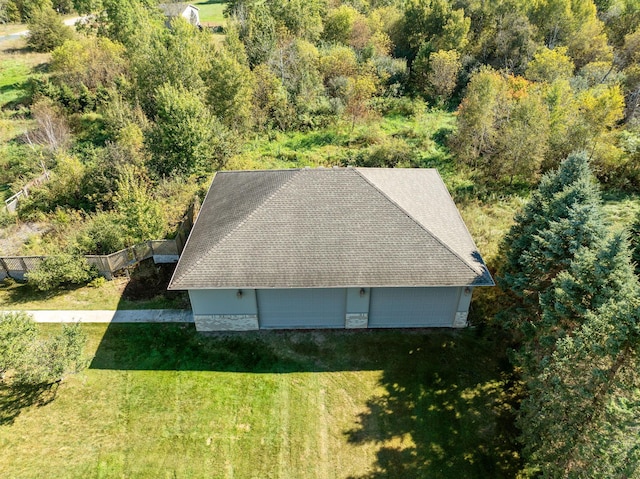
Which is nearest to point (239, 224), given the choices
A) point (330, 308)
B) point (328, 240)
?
point (328, 240)

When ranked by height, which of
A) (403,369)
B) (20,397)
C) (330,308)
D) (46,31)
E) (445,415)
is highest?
(46,31)

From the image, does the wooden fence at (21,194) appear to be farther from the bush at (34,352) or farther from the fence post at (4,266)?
the bush at (34,352)

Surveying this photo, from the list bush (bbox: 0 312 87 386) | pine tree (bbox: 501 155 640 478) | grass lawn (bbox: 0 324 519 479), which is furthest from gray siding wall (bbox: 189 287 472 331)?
bush (bbox: 0 312 87 386)

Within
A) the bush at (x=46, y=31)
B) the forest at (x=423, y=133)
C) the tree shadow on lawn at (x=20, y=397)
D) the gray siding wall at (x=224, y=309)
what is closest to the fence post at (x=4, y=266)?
the forest at (x=423, y=133)

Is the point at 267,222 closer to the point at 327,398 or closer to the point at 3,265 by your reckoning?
the point at 327,398

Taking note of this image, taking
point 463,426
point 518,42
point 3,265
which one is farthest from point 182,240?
point 518,42

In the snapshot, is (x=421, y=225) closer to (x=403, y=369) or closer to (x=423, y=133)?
(x=403, y=369)

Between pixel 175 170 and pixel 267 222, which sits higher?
pixel 267 222
